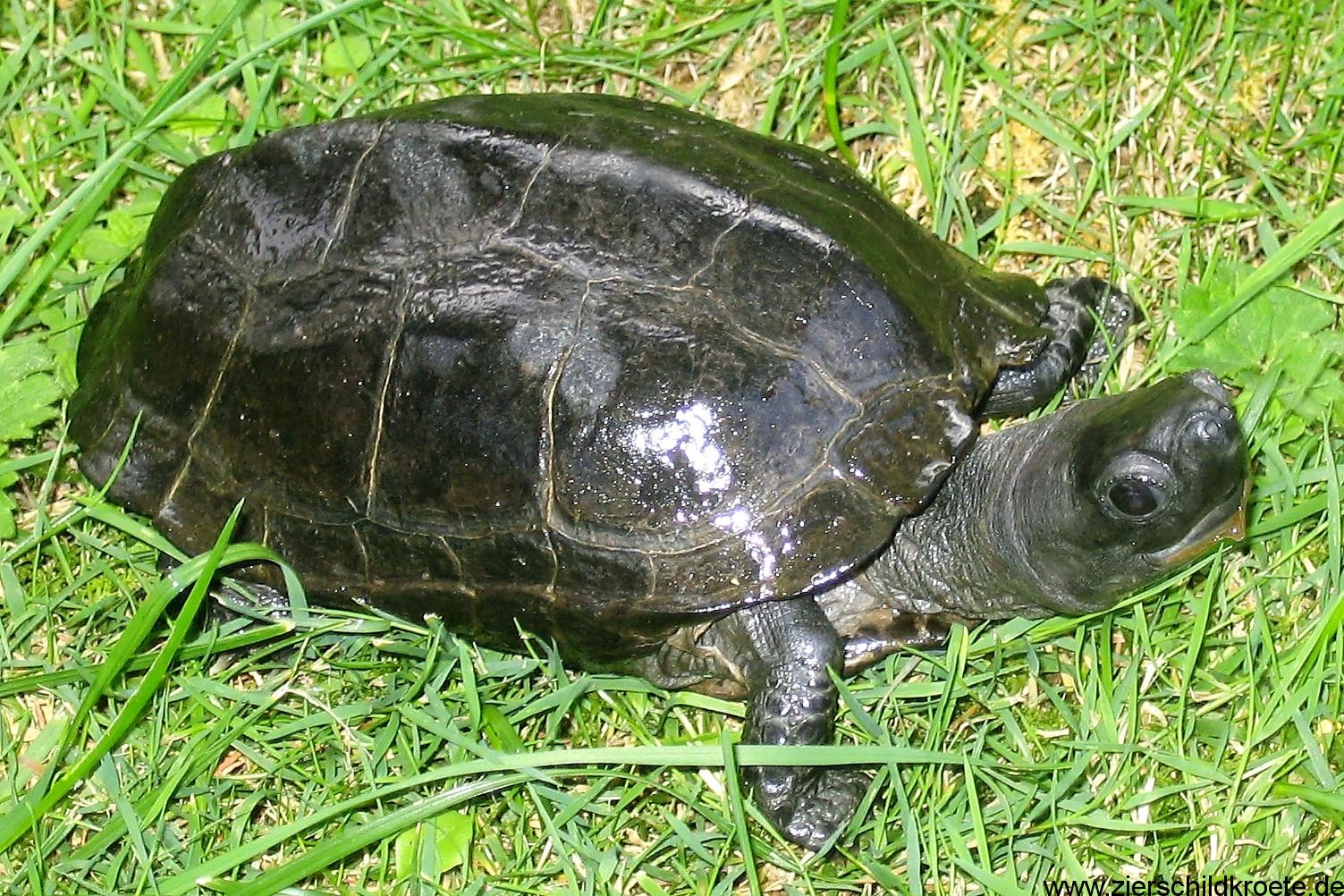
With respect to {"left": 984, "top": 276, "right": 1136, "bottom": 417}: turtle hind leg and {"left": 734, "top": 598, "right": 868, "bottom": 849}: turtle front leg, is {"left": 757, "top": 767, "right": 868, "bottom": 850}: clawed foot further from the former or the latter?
A: {"left": 984, "top": 276, "right": 1136, "bottom": 417}: turtle hind leg

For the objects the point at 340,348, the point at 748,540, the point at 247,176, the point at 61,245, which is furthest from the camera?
the point at 61,245

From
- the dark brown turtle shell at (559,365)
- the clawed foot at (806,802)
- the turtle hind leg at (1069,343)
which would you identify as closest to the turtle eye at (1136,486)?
the dark brown turtle shell at (559,365)

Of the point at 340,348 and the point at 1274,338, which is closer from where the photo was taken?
the point at 340,348

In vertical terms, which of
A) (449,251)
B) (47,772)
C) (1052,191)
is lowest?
(47,772)

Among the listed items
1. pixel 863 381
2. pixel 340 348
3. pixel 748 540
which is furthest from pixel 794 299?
pixel 340 348

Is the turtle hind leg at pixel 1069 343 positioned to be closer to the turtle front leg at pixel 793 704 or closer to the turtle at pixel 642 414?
the turtle at pixel 642 414

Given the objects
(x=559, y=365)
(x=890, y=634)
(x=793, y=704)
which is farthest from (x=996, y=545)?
(x=559, y=365)

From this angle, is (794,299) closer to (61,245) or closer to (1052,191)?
(1052,191)

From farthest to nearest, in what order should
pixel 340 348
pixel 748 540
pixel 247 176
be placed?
pixel 247 176, pixel 340 348, pixel 748 540

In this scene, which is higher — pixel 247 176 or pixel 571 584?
pixel 247 176
